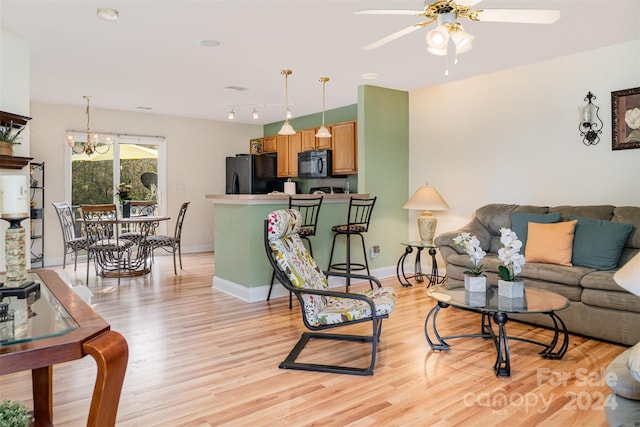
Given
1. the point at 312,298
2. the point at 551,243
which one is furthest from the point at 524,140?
the point at 312,298

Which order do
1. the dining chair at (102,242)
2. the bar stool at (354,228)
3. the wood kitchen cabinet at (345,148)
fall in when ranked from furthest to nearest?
1. the wood kitchen cabinet at (345,148)
2. the dining chair at (102,242)
3. the bar stool at (354,228)

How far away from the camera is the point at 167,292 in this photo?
4.89 m

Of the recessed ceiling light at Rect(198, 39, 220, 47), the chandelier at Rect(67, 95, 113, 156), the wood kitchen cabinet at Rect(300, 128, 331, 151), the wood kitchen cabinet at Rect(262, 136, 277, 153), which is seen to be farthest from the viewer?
the wood kitchen cabinet at Rect(262, 136, 277, 153)

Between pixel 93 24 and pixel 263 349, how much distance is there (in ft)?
9.51

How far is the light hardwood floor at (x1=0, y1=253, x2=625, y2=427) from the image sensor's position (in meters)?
2.19

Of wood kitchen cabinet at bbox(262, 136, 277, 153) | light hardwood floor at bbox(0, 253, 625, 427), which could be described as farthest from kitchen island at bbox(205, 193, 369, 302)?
wood kitchen cabinet at bbox(262, 136, 277, 153)

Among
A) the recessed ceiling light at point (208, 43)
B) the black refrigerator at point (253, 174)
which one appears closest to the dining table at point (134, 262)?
the black refrigerator at point (253, 174)

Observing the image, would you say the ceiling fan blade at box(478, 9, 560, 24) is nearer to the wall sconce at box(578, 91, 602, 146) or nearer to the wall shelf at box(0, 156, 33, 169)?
the wall sconce at box(578, 91, 602, 146)

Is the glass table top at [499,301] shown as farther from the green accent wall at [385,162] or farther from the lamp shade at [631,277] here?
the green accent wall at [385,162]

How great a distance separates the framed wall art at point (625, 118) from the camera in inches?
154

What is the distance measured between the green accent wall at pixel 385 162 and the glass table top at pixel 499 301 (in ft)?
8.49

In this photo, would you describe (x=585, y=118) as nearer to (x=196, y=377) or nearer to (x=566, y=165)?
(x=566, y=165)

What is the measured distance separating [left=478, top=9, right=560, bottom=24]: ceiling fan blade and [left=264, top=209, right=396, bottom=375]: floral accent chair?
5.95 ft

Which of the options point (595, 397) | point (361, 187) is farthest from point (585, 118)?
point (595, 397)
